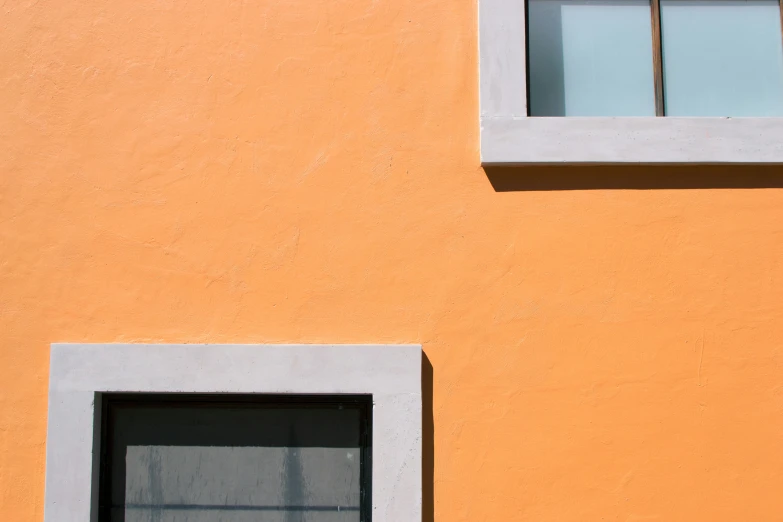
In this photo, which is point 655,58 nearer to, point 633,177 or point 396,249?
point 633,177

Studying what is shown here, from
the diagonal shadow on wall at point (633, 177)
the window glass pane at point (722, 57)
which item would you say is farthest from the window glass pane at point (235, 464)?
the window glass pane at point (722, 57)

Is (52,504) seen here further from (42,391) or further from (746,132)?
(746,132)

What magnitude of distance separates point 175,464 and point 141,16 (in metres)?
2.09

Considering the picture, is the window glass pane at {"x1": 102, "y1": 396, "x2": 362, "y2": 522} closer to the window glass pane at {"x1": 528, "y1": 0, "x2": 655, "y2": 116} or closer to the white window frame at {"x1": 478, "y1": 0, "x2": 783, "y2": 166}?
the white window frame at {"x1": 478, "y1": 0, "x2": 783, "y2": 166}

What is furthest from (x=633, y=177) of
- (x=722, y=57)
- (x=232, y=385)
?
(x=232, y=385)

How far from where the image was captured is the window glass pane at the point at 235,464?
377cm

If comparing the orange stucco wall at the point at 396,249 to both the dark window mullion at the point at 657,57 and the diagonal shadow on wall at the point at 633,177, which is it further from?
the dark window mullion at the point at 657,57

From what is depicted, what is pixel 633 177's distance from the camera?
373 centimetres

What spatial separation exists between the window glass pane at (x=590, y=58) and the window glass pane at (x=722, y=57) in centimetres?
12

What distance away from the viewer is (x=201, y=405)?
12.5 ft

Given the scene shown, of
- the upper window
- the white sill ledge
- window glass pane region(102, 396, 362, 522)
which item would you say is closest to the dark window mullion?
the upper window

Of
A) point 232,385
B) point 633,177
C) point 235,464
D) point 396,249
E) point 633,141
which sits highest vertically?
point 633,141

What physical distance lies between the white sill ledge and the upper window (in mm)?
204

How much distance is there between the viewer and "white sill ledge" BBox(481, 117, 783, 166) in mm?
3680
